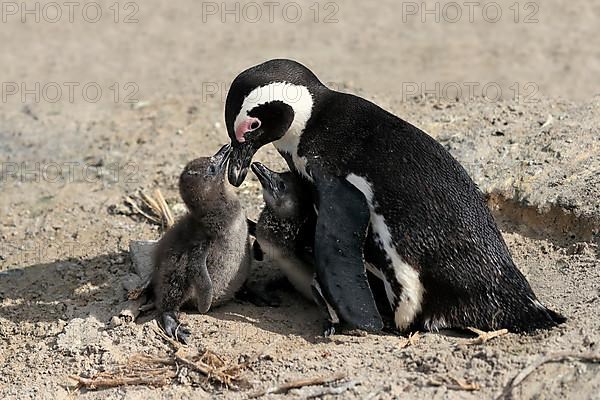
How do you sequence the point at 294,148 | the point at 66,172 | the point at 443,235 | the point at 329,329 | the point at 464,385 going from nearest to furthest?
1. the point at 464,385
2. the point at 443,235
3. the point at 329,329
4. the point at 294,148
5. the point at 66,172

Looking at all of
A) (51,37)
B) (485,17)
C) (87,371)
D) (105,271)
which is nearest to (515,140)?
(105,271)

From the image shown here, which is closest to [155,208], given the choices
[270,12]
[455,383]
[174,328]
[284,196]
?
[284,196]

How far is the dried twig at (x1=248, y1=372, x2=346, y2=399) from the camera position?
151 inches

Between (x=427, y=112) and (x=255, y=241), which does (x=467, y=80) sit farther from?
(x=255, y=241)

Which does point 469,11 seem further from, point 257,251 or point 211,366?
point 211,366

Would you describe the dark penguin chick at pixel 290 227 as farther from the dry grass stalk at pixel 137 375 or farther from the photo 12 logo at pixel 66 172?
the photo 12 logo at pixel 66 172

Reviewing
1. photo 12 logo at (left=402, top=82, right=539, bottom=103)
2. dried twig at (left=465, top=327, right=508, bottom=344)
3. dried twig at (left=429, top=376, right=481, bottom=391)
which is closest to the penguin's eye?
dried twig at (left=465, top=327, right=508, bottom=344)

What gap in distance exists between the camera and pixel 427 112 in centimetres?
645

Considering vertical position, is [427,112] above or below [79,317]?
above

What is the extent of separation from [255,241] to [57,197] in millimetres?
1816

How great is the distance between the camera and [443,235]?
4.10m

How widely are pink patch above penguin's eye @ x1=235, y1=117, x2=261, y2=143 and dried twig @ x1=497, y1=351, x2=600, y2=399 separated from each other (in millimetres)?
1673

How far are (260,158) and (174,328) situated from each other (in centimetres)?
197

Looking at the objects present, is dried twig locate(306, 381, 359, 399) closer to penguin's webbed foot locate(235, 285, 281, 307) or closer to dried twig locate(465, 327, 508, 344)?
dried twig locate(465, 327, 508, 344)
